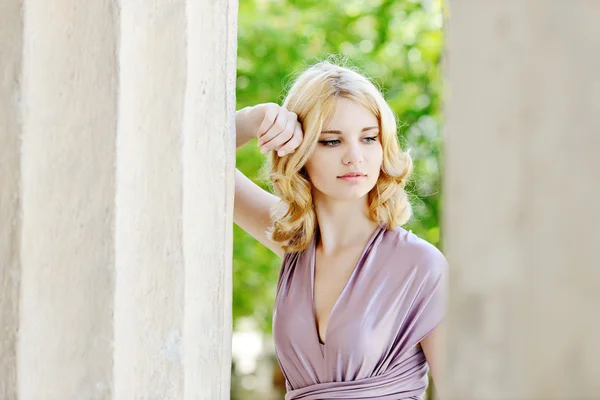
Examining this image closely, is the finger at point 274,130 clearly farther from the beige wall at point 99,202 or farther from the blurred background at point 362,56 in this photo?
the blurred background at point 362,56

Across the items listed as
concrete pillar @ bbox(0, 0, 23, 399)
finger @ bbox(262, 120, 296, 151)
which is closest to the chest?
finger @ bbox(262, 120, 296, 151)

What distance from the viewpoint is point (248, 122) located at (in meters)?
2.72

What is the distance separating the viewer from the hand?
2598mm

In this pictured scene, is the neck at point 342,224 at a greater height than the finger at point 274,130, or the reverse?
the finger at point 274,130

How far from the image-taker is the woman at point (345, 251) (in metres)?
2.54

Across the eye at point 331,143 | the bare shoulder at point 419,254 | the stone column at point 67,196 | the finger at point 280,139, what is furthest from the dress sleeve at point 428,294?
the stone column at point 67,196

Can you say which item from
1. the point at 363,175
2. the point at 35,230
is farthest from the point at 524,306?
the point at 363,175

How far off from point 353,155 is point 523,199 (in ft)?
4.76

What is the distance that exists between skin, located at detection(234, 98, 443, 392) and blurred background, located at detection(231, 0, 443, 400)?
12.8 ft

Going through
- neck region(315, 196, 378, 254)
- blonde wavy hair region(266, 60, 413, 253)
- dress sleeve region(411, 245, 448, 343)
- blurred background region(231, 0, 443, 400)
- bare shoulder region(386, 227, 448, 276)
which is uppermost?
blurred background region(231, 0, 443, 400)

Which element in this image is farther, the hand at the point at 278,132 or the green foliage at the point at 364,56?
the green foliage at the point at 364,56

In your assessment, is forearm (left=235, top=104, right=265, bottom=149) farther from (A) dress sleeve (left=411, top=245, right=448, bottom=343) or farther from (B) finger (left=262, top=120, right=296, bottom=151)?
(A) dress sleeve (left=411, top=245, right=448, bottom=343)

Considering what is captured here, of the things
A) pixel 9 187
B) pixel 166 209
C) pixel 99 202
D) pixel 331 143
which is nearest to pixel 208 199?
pixel 166 209

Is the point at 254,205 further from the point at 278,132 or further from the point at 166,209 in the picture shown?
the point at 166,209
